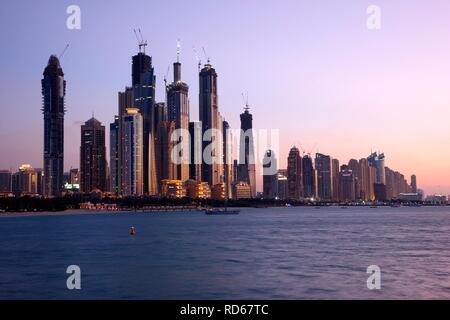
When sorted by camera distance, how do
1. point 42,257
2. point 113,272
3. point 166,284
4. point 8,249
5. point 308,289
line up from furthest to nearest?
point 8,249 → point 42,257 → point 113,272 → point 166,284 → point 308,289

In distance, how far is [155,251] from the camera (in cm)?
8469

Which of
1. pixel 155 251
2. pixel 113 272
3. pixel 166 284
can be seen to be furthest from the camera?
pixel 155 251

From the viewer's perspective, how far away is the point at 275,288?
48750mm

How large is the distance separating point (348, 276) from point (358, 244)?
4033 centimetres

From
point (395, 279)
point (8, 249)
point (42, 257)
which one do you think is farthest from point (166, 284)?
point (8, 249)

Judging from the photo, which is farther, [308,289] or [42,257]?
[42,257]
